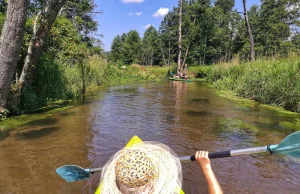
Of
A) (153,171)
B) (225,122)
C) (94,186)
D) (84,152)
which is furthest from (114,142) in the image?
(153,171)

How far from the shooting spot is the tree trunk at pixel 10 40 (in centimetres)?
608

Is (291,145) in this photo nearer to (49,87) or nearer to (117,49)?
(49,87)

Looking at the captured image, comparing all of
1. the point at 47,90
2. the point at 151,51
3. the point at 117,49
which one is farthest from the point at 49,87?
the point at 117,49

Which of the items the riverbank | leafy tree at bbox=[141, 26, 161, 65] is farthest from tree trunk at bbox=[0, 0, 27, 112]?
leafy tree at bbox=[141, 26, 161, 65]

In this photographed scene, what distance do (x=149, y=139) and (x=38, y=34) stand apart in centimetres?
444

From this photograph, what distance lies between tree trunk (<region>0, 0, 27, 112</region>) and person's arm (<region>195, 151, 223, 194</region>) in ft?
18.5

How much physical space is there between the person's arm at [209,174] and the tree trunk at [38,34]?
6.37 meters

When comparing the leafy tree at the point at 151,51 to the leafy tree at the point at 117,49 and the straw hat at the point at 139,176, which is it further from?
the straw hat at the point at 139,176

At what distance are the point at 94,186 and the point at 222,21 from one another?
48.5 metres

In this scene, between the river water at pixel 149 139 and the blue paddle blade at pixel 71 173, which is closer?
the blue paddle blade at pixel 71 173

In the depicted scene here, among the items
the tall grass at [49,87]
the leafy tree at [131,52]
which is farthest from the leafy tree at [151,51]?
the tall grass at [49,87]

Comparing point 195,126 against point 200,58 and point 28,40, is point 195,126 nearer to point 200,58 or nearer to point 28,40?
point 28,40

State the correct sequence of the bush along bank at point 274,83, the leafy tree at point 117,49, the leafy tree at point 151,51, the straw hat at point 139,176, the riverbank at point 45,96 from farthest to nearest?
1. the leafy tree at point 117,49
2. the leafy tree at point 151,51
3. the bush along bank at point 274,83
4. the riverbank at point 45,96
5. the straw hat at point 139,176

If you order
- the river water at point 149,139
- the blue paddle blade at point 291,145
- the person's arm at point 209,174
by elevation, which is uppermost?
the blue paddle blade at point 291,145
